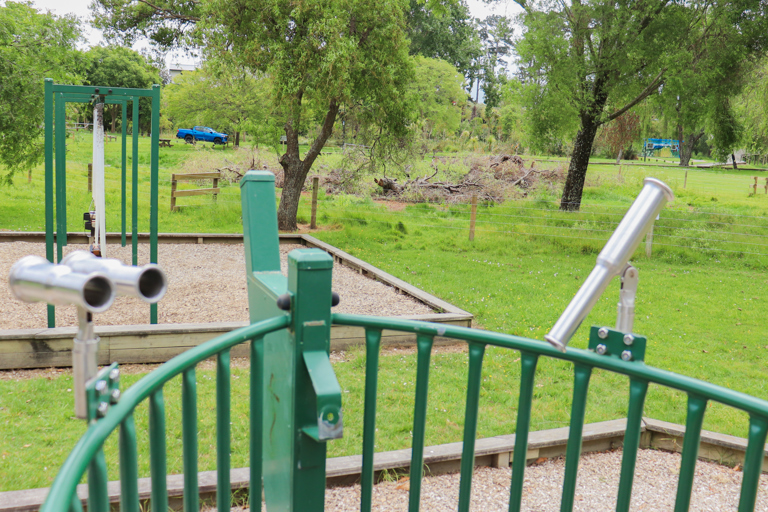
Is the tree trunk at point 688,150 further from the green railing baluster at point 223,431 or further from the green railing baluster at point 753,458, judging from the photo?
the green railing baluster at point 223,431

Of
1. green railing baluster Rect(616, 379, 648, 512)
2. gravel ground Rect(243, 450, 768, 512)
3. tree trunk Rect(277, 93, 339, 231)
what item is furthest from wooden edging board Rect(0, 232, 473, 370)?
tree trunk Rect(277, 93, 339, 231)

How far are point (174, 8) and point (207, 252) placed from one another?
585 centimetres

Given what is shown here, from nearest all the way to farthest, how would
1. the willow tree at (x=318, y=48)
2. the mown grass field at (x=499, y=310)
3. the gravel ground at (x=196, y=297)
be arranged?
the mown grass field at (x=499, y=310)
the gravel ground at (x=196, y=297)
the willow tree at (x=318, y=48)

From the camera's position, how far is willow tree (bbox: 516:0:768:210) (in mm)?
11273

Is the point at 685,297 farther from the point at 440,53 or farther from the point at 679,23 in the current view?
the point at 440,53

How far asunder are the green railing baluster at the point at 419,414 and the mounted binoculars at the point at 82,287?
0.87 meters

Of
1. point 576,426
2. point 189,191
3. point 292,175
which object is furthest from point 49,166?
point 189,191

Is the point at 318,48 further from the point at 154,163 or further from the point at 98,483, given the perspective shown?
the point at 98,483

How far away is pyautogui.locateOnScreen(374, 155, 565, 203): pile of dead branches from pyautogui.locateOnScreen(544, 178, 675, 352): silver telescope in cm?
1509

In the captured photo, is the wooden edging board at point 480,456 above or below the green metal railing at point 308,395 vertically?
below

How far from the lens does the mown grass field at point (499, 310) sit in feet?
12.9

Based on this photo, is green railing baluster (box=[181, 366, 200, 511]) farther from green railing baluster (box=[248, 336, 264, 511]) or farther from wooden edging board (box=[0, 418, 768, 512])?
wooden edging board (box=[0, 418, 768, 512])

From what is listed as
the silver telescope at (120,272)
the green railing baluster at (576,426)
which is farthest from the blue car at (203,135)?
the silver telescope at (120,272)

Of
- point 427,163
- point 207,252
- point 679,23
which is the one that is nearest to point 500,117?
point 427,163
